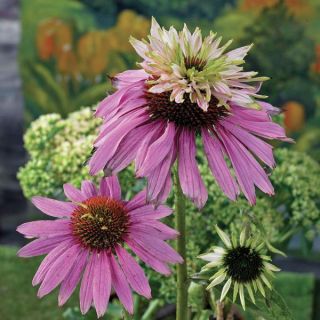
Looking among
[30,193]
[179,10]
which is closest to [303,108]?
[179,10]

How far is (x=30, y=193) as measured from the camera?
4.01 ft

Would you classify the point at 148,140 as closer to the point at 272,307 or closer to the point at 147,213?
the point at 147,213

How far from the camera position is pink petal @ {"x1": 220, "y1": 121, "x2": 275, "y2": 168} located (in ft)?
2.28

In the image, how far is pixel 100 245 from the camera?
749mm

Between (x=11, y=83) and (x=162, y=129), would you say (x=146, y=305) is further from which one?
(x=11, y=83)

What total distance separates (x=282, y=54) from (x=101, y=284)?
2.25 metres

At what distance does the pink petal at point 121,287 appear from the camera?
705 mm

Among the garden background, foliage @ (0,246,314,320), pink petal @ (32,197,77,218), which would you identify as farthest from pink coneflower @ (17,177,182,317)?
the garden background

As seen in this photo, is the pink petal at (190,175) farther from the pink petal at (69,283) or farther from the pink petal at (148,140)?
the pink petal at (69,283)

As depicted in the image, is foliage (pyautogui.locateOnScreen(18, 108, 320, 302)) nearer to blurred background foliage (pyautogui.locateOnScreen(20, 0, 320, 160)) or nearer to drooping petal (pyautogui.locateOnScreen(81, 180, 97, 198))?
drooping petal (pyautogui.locateOnScreen(81, 180, 97, 198))

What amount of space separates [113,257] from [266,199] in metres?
0.52

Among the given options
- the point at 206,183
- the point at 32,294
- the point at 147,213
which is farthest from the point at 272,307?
the point at 32,294

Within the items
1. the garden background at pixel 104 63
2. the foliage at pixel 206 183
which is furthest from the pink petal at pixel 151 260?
the garden background at pixel 104 63

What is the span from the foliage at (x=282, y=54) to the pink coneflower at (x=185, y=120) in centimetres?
215
